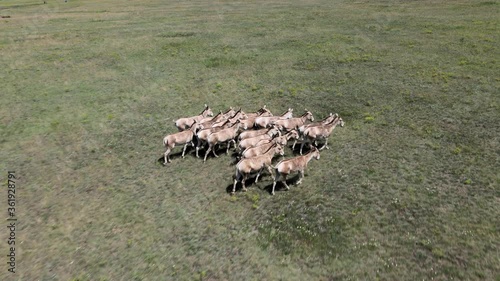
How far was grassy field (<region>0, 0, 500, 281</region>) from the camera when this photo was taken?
1197 cm

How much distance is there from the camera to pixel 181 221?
45.6ft

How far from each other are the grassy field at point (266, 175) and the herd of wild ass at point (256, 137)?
0.86 m

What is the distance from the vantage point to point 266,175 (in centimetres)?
1658

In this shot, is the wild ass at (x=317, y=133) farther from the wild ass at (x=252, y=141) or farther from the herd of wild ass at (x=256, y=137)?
the wild ass at (x=252, y=141)

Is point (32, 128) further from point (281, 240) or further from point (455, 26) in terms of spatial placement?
point (455, 26)

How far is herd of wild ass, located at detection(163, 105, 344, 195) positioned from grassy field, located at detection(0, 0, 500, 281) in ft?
2.83

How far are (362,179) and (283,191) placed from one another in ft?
11.8

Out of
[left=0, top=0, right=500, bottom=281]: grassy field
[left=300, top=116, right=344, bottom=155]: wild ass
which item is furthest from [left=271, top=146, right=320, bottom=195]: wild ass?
[left=300, top=116, right=344, bottom=155]: wild ass

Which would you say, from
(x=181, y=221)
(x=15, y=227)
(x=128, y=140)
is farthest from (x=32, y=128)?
(x=181, y=221)

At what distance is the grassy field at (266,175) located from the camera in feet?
39.3

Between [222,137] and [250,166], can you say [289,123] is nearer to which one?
[222,137]

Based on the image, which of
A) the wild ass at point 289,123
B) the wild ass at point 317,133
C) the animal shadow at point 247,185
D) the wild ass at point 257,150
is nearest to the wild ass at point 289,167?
the animal shadow at point 247,185

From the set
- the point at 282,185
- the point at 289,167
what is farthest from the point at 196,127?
the point at 289,167

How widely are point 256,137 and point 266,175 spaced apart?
7.20ft
